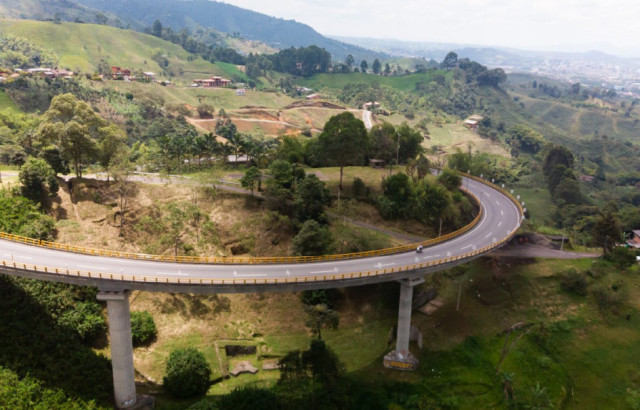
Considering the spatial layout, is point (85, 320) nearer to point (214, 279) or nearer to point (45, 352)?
point (45, 352)

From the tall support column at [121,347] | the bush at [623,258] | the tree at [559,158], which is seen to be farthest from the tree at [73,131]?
the tree at [559,158]

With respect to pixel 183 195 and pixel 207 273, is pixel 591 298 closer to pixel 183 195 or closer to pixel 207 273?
pixel 207 273

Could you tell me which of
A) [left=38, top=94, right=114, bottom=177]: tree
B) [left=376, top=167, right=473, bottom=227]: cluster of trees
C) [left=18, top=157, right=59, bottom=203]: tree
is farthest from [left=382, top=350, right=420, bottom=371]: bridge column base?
[left=38, top=94, right=114, bottom=177]: tree

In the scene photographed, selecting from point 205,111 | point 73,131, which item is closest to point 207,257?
point 73,131

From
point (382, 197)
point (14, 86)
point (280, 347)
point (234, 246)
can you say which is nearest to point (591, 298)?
point (382, 197)

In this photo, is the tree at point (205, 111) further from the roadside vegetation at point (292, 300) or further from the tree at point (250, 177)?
the tree at point (250, 177)

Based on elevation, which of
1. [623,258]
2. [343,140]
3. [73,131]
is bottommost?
[623,258]

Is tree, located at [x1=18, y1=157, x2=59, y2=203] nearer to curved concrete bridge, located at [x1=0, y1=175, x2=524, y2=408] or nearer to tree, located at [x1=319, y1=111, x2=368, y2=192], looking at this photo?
curved concrete bridge, located at [x1=0, y1=175, x2=524, y2=408]
